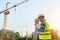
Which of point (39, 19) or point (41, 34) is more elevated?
point (39, 19)

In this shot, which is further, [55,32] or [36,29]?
[55,32]

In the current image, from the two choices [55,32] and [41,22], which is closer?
[41,22]

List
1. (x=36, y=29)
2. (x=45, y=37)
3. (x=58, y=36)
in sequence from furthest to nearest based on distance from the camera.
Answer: (x=58, y=36), (x=36, y=29), (x=45, y=37)

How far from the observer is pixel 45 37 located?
9.45m

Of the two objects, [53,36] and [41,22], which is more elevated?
[41,22]

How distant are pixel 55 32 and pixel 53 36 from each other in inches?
20.1

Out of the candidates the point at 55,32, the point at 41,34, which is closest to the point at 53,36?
the point at 55,32

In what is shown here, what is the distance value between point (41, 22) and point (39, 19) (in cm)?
25

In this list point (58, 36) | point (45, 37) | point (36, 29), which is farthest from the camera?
point (58, 36)

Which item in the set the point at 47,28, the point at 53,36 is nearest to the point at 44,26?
the point at 47,28

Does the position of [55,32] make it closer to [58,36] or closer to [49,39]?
[58,36]

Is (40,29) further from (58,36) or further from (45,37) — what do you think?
(58,36)

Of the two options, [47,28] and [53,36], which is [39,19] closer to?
[47,28]

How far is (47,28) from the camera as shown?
9.94m
